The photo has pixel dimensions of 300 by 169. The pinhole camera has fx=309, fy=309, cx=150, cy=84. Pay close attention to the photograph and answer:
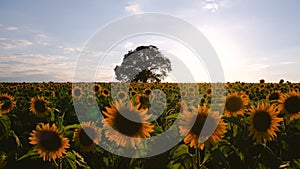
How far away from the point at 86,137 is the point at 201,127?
130 cm

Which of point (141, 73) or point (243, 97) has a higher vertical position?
point (141, 73)

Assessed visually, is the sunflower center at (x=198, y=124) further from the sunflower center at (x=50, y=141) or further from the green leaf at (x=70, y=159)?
the sunflower center at (x=50, y=141)

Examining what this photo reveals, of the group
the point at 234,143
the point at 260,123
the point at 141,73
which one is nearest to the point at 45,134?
the point at 234,143

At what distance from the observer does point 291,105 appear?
4770 millimetres

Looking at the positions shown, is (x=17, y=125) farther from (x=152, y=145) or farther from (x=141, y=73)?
(x=141, y=73)

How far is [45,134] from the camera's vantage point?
3385 mm

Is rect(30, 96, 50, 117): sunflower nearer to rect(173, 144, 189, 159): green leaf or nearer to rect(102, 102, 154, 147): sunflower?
rect(102, 102, 154, 147): sunflower

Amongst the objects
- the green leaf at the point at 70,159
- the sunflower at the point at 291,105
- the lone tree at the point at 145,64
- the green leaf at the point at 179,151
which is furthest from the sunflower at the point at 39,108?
the lone tree at the point at 145,64

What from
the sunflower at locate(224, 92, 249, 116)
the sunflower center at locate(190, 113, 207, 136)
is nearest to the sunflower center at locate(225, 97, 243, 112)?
the sunflower at locate(224, 92, 249, 116)

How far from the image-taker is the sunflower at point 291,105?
184 inches

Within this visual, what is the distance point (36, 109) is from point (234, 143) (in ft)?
15.3

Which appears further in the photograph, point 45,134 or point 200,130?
point 45,134

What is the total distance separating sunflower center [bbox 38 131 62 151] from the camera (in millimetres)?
3230

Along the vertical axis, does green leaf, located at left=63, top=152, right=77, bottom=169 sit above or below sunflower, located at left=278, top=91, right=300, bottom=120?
below
